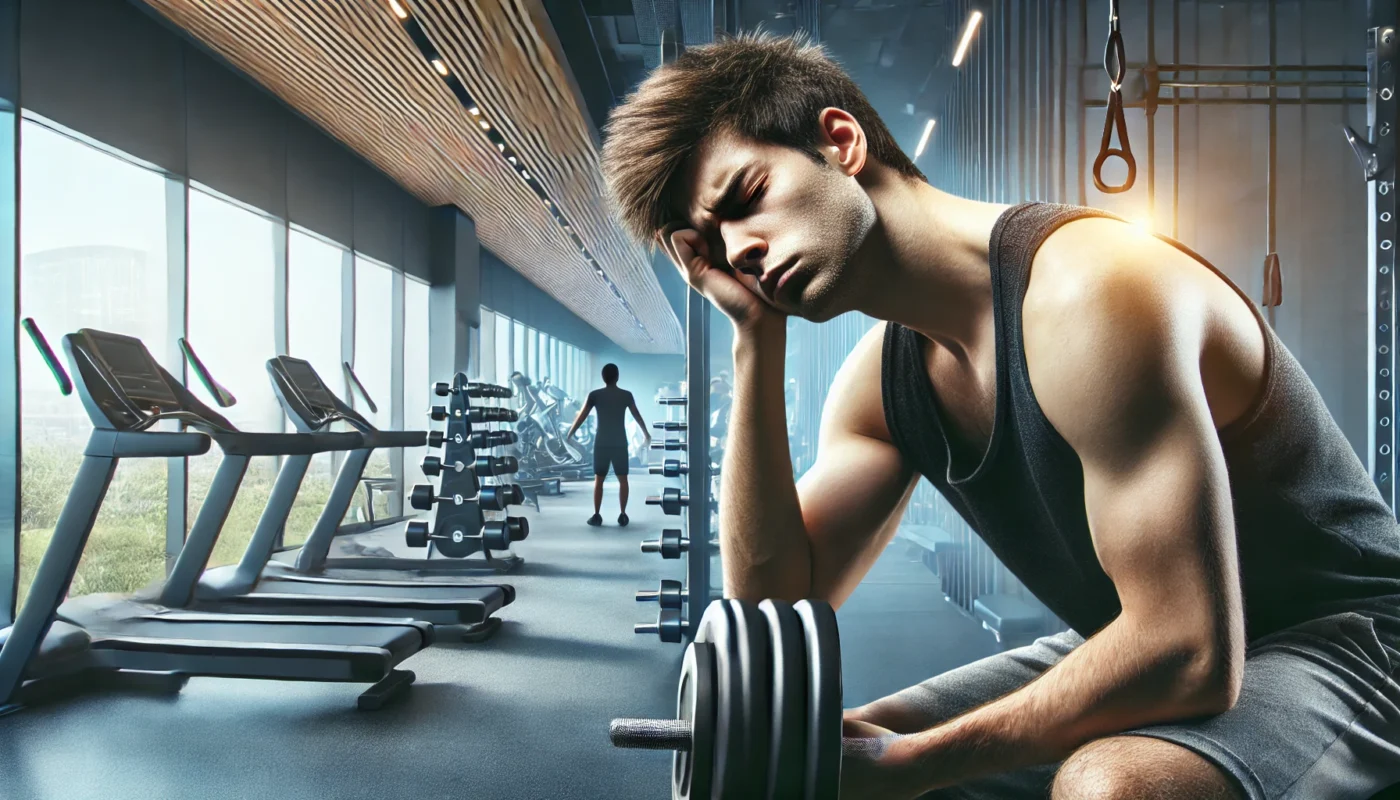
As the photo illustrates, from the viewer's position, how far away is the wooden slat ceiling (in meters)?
4.21

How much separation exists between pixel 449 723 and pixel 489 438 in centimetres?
275

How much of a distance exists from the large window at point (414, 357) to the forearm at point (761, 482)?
7.31 meters

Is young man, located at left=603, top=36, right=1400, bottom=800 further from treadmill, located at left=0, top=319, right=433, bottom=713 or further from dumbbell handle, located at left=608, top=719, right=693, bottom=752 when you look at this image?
treadmill, located at left=0, top=319, right=433, bottom=713

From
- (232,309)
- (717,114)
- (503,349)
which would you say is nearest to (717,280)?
(717,114)

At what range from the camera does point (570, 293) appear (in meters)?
12.9

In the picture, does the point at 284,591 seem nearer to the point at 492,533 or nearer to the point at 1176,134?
the point at 492,533

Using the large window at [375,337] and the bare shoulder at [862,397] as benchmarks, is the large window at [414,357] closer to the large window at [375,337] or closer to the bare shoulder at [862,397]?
the large window at [375,337]

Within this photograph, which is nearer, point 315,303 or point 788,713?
point 788,713

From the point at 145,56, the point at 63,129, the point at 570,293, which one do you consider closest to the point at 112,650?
the point at 63,129

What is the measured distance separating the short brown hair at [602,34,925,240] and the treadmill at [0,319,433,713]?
2.22 meters

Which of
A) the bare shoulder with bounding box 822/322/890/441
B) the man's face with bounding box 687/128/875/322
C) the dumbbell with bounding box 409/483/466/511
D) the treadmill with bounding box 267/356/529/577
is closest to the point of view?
the man's face with bounding box 687/128/875/322

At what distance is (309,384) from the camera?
4094 millimetres

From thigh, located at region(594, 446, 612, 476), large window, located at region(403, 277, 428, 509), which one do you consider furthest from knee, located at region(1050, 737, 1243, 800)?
large window, located at region(403, 277, 428, 509)

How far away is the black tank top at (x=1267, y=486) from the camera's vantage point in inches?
33.3
